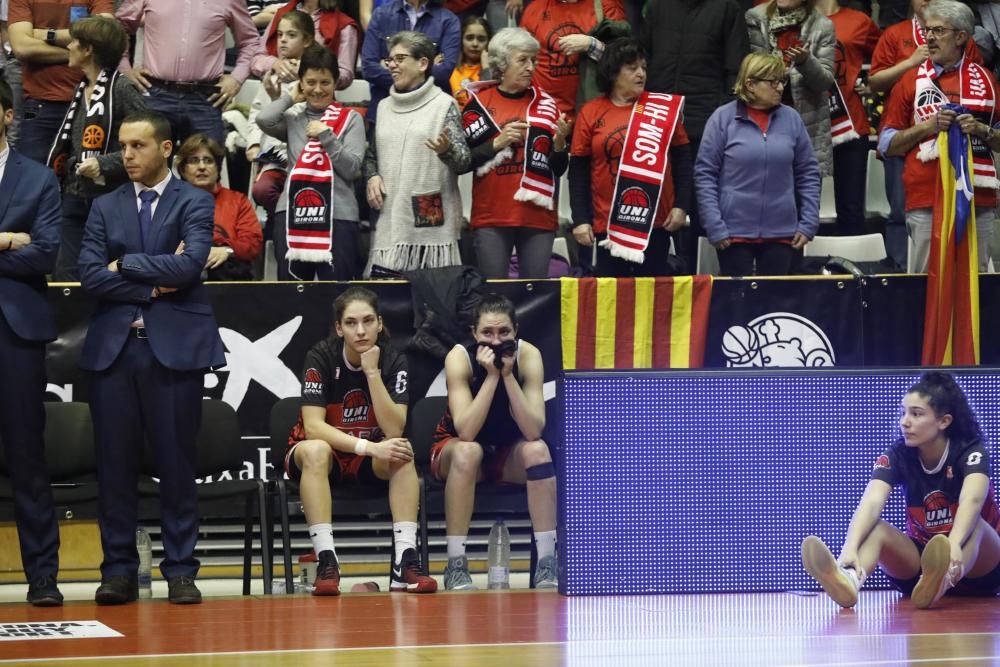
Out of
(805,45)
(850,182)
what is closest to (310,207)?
(805,45)

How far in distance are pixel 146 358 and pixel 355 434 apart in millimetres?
1281

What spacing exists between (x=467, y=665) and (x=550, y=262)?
5.29 meters

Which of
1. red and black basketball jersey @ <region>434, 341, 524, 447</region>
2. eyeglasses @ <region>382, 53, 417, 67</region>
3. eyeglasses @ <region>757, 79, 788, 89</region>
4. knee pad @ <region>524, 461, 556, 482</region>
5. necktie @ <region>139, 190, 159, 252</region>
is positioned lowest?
knee pad @ <region>524, 461, 556, 482</region>

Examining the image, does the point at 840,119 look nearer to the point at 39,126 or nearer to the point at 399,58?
the point at 399,58

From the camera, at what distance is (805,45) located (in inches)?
396

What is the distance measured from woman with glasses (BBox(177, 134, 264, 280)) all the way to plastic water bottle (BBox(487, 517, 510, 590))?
2239 mm

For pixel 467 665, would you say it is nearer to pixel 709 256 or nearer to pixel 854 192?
pixel 709 256

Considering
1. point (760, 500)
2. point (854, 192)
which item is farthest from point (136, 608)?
point (854, 192)

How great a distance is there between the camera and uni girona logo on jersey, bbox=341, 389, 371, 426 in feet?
25.5

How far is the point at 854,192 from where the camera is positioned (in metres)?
10.7

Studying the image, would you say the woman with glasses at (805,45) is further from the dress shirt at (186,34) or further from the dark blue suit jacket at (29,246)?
the dark blue suit jacket at (29,246)

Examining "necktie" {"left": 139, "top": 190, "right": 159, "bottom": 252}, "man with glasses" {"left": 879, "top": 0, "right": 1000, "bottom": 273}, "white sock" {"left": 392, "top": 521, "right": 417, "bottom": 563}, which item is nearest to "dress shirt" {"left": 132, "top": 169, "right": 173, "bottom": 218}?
"necktie" {"left": 139, "top": 190, "right": 159, "bottom": 252}

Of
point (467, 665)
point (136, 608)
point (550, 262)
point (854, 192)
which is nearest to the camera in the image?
point (467, 665)

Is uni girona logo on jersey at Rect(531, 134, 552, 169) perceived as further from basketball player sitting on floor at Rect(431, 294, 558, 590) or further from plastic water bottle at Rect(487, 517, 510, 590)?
plastic water bottle at Rect(487, 517, 510, 590)
